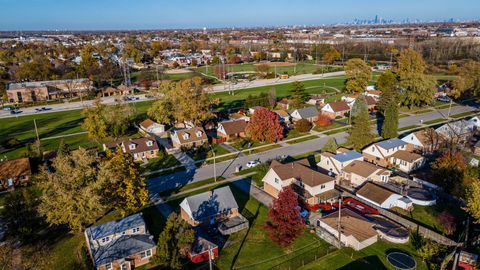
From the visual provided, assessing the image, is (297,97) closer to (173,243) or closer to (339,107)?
(339,107)

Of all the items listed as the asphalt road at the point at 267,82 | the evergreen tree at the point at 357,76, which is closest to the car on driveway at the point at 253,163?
the evergreen tree at the point at 357,76

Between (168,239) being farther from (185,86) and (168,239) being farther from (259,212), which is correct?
(185,86)

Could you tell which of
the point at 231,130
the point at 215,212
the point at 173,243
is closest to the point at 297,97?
the point at 231,130

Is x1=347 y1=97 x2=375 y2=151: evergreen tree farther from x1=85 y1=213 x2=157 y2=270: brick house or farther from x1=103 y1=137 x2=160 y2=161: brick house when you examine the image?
x1=85 y1=213 x2=157 y2=270: brick house

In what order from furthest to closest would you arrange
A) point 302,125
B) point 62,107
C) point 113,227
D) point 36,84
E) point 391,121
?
point 36,84 → point 62,107 → point 302,125 → point 391,121 → point 113,227

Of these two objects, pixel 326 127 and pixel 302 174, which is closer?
pixel 302 174

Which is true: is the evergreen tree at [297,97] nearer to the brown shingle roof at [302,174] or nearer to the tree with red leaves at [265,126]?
the tree with red leaves at [265,126]

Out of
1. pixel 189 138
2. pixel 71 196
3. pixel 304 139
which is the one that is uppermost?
pixel 71 196

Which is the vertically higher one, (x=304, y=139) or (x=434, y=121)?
(x=304, y=139)
